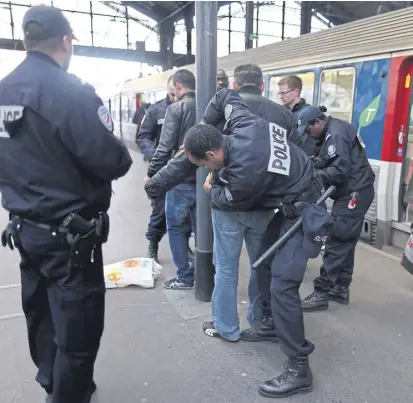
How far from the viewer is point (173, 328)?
3.03 metres

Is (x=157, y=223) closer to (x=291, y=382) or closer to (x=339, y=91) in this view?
(x=291, y=382)


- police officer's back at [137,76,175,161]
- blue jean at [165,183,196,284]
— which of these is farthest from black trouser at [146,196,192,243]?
blue jean at [165,183,196,284]

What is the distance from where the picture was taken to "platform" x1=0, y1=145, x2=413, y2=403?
2340 mm

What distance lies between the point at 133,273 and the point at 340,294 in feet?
5.73

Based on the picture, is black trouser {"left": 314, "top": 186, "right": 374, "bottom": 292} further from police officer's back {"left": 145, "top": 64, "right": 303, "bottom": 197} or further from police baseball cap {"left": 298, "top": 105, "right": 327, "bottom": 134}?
police officer's back {"left": 145, "top": 64, "right": 303, "bottom": 197}

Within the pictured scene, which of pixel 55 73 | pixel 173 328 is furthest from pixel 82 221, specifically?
pixel 173 328

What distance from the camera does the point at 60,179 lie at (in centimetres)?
171

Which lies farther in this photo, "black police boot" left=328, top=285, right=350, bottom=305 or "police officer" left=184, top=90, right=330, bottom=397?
"black police boot" left=328, top=285, right=350, bottom=305

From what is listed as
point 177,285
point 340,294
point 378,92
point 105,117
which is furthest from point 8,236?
point 378,92

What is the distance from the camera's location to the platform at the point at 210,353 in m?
2.34

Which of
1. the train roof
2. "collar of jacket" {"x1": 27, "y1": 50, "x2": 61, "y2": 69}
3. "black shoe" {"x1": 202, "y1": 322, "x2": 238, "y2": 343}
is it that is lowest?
"black shoe" {"x1": 202, "y1": 322, "x2": 238, "y2": 343}

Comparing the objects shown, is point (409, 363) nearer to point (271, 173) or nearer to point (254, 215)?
point (254, 215)

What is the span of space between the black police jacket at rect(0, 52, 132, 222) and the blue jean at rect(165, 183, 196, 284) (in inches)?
69.7

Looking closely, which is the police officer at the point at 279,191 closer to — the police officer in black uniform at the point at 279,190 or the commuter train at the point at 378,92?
the police officer in black uniform at the point at 279,190
